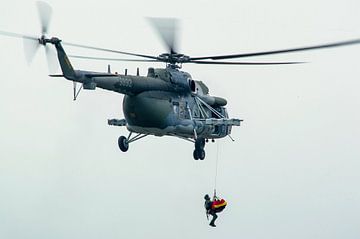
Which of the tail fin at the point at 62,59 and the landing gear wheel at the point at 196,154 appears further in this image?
the landing gear wheel at the point at 196,154

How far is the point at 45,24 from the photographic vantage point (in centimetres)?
3450

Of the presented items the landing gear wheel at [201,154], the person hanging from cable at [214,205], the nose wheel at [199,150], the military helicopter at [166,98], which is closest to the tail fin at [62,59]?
the military helicopter at [166,98]

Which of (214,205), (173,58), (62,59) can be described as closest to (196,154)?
(214,205)

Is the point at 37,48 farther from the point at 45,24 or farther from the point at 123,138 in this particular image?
the point at 123,138

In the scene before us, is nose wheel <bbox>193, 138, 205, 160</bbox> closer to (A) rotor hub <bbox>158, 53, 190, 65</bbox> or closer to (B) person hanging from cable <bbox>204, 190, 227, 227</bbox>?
(B) person hanging from cable <bbox>204, 190, 227, 227</bbox>

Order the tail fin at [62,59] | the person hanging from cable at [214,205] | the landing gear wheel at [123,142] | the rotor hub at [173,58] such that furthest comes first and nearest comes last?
the landing gear wheel at [123,142]
the rotor hub at [173,58]
the person hanging from cable at [214,205]
the tail fin at [62,59]

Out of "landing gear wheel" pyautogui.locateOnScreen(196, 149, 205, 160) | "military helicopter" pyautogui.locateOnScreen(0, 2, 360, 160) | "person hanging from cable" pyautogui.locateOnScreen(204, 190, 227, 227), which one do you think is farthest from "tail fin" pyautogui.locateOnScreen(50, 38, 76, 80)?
"landing gear wheel" pyautogui.locateOnScreen(196, 149, 205, 160)

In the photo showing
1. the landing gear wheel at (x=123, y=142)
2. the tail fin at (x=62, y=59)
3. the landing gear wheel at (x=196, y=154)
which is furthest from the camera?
the landing gear wheel at (x=196, y=154)

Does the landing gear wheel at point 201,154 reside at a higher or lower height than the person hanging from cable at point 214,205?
higher

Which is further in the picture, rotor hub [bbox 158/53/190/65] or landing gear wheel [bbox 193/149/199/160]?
landing gear wheel [bbox 193/149/199/160]

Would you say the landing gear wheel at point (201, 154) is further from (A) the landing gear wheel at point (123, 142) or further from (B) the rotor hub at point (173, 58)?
(B) the rotor hub at point (173, 58)

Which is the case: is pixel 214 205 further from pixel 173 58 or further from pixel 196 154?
pixel 173 58

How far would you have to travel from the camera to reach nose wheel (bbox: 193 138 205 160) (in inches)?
1799

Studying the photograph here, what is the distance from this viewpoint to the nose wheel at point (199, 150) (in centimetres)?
4569
